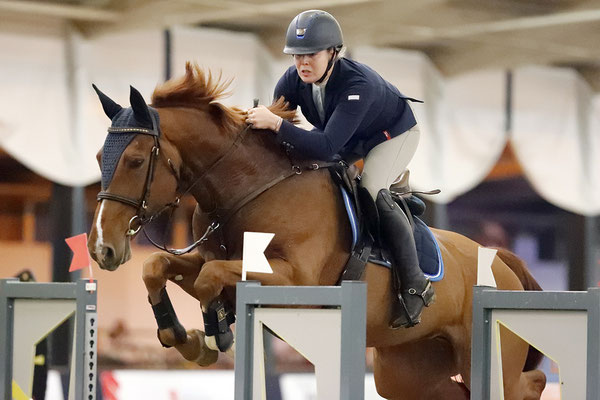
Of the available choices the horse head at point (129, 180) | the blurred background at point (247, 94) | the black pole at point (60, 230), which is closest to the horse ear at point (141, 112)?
the horse head at point (129, 180)

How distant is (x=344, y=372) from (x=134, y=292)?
6.09 m

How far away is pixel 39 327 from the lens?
302 centimetres

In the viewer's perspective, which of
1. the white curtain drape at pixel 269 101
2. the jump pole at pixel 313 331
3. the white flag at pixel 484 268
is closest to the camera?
the jump pole at pixel 313 331

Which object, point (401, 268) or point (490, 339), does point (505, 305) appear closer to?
point (490, 339)

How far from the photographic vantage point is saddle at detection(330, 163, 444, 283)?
9.90 feet

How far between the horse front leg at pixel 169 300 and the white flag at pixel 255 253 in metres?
0.47

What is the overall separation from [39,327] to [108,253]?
0.51 metres

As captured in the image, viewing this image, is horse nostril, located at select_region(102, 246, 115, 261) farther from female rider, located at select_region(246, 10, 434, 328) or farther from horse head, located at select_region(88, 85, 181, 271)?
female rider, located at select_region(246, 10, 434, 328)

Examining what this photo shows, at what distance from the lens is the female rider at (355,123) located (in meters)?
2.92

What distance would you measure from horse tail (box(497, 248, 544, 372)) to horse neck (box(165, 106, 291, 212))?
135cm

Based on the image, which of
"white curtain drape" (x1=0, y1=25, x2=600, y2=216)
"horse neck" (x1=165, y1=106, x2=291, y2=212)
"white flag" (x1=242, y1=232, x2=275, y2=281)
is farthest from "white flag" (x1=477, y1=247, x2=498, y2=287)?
"white curtain drape" (x1=0, y1=25, x2=600, y2=216)

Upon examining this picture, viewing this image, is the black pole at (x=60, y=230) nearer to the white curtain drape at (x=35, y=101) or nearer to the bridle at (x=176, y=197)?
the white curtain drape at (x=35, y=101)

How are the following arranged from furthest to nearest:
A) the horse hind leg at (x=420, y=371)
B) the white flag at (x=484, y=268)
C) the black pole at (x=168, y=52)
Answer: the black pole at (x=168, y=52) < the horse hind leg at (x=420, y=371) < the white flag at (x=484, y=268)

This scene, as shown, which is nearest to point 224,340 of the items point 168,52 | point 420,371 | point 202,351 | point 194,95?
point 202,351
